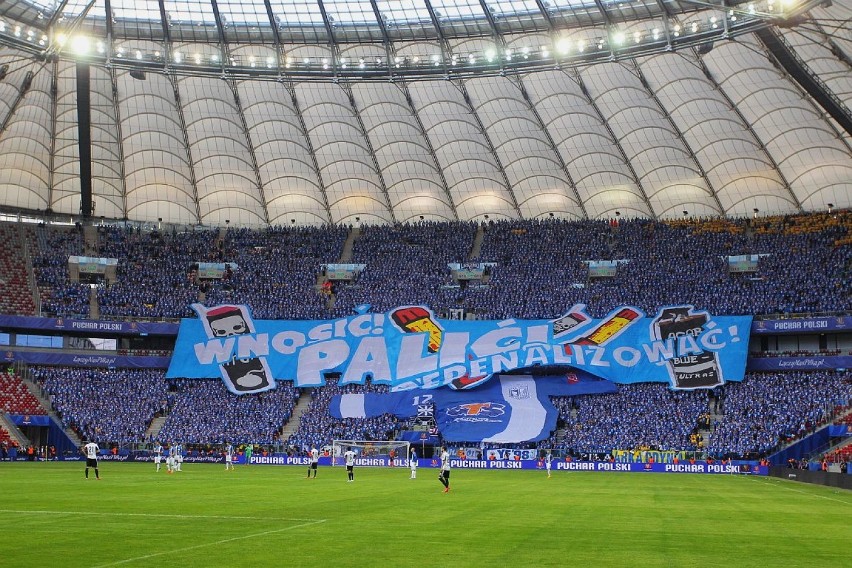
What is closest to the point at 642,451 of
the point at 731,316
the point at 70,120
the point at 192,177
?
the point at 731,316

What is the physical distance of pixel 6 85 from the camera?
221ft

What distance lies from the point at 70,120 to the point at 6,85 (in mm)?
6669

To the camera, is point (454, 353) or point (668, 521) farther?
point (454, 353)

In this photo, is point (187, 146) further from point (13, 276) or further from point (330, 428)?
point (330, 428)

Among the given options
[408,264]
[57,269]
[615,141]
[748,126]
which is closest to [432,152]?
[408,264]

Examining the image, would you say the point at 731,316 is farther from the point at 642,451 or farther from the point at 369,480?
the point at 369,480

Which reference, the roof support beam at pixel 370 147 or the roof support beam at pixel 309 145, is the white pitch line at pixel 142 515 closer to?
the roof support beam at pixel 309 145

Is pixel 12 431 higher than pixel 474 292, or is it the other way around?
pixel 474 292

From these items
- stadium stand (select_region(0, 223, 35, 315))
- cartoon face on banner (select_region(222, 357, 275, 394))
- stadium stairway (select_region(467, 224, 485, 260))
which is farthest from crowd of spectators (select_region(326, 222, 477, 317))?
stadium stand (select_region(0, 223, 35, 315))

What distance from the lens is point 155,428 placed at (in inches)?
2854

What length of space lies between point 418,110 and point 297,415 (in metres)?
25.3

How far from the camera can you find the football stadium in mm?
62594

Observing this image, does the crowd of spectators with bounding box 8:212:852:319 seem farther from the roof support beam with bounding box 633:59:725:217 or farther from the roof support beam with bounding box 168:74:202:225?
the roof support beam with bounding box 168:74:202:225

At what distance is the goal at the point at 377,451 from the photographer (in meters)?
67.0
